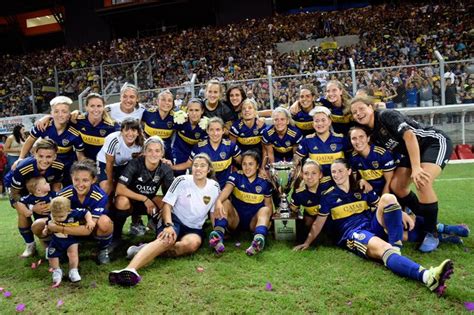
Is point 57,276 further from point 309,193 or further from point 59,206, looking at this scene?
point 309,193

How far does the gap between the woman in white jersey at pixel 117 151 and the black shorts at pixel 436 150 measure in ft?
10.4

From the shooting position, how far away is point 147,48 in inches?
873

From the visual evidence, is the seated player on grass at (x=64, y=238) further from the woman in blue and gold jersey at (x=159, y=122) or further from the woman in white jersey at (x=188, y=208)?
the woman in blue and gold jersey at (x=159, y=122)

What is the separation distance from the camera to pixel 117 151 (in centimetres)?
450

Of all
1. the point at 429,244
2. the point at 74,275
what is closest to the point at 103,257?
the point at 74,275

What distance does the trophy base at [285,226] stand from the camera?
168 inches

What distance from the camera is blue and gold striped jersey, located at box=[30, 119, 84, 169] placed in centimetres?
458

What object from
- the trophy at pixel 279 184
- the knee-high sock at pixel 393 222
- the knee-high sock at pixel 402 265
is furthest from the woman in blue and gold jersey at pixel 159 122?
the knee-high sock at pixel 402 265

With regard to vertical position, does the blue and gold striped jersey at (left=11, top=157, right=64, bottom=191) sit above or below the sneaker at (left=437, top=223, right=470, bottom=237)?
above

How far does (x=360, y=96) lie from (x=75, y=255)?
11.1 ft

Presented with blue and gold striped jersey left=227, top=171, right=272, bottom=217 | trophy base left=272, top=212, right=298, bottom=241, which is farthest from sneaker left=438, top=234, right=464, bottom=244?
blue and gold striped jersey left=227, top=171, right=272, bottom=217

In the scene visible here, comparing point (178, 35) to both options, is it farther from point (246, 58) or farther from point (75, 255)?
point (75, 255)

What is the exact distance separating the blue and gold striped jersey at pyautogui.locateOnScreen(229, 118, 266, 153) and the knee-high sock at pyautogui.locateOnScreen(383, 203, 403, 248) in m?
2.12

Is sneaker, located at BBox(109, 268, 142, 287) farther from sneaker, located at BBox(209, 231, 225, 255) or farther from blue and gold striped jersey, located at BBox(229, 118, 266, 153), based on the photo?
blue and gold striped jersey, located at BBox(229, 118, 266, 153)
